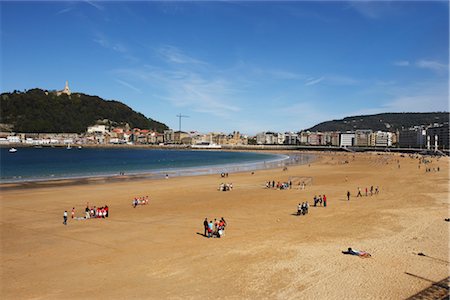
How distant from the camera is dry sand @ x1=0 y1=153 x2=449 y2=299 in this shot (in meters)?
10.0

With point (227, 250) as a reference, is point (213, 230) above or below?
above

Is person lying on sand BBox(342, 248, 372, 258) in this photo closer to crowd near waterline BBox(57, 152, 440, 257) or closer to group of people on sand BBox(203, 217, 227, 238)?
crowd near waterline BBox(57, 152, 440, 257)

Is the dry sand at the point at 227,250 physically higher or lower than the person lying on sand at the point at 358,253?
lower

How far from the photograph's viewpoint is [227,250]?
44.7 ft

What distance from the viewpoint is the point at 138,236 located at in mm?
15867

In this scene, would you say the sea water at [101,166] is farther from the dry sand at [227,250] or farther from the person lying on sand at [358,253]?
the person lying on sand at [358,253]

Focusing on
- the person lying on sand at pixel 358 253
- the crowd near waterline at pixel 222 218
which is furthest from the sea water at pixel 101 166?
the person lying on sand at pixel 358 253

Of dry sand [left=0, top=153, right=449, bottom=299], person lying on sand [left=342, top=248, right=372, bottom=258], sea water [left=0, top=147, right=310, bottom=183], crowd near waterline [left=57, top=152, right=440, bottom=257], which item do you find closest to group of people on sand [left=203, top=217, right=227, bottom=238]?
crowd near waterline [left=57, top=152, right=440, bottom=257]

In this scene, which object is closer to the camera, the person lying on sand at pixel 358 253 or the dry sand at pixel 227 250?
the dry sand at pixel 227 250

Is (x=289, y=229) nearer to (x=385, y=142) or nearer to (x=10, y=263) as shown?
(x=10, y=263)

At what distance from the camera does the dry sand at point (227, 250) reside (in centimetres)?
1002

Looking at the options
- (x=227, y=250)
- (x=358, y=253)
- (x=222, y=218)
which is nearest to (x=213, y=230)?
(x=222, y=218)

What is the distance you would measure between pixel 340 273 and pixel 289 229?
19.5 ft

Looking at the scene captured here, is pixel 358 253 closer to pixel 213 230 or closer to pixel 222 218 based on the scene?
pixel 213 230
